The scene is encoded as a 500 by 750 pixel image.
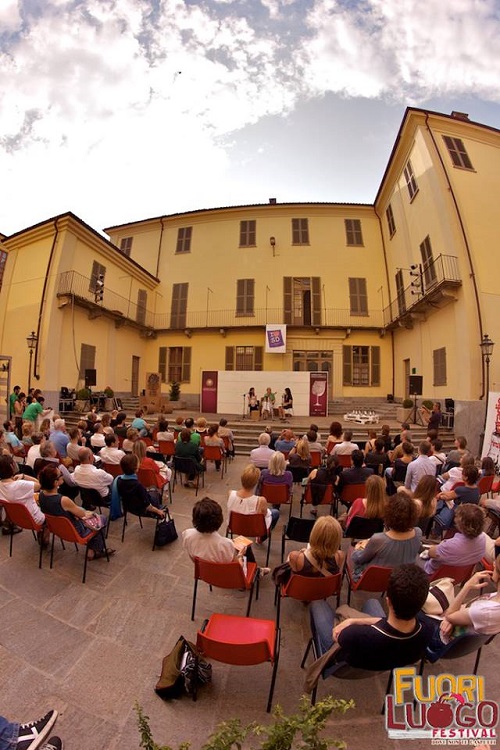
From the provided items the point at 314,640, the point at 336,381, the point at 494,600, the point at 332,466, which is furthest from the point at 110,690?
the point at 336,381

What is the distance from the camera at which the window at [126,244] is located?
22594 mm

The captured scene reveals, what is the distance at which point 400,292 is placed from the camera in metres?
17.2

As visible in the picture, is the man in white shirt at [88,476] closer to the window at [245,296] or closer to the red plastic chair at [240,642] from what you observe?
the red plastic chair at [240,642]

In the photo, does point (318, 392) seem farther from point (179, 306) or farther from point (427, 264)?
point (179, 306)

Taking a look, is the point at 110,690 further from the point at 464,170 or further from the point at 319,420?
the point at 464,170

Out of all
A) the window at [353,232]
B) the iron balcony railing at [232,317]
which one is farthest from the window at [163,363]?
the window at [353,232]

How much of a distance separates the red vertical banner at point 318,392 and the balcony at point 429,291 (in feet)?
16.7

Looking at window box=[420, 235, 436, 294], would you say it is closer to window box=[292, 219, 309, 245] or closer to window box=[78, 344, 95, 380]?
window box=[292, 219, 309, 245]

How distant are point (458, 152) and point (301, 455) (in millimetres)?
15720

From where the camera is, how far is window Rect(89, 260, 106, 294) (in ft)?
53.5

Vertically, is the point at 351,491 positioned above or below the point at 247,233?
below

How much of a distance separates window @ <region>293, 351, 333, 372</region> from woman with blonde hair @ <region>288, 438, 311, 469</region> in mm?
13824

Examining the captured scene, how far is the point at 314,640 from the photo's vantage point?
2.30m

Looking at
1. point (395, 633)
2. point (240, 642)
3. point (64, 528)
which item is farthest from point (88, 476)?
point (395, 633)
